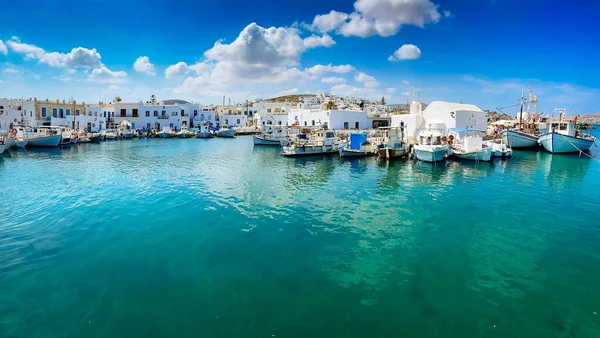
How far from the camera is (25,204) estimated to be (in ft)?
52.0

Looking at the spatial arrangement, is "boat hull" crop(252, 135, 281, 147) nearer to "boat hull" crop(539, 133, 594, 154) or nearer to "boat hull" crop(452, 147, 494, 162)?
"boat hull" crop(452, 147, 494, 162)

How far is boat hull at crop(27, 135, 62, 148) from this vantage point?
42.5 metres

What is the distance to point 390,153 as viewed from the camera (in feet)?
106

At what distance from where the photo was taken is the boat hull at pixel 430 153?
29.8m

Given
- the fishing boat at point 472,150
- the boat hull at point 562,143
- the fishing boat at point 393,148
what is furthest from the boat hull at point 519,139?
the fishing boat at point 393,148

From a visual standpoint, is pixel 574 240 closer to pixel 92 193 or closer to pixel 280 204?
pixel 280 204

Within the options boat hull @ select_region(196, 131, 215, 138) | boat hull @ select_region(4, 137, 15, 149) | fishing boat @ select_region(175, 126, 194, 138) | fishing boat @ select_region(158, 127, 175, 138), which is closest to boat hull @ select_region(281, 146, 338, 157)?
boat hull @ select_region(4, 137, 15, 149)

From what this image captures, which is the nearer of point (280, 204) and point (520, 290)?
point (520, 290)

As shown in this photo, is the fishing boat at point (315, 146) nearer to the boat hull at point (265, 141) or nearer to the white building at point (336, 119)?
the boat hull at point (265, 141)

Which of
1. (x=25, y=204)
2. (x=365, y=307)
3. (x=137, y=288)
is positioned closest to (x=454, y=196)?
(x=365, y=307)

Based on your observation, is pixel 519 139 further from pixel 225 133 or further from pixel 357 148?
pixel 225 133

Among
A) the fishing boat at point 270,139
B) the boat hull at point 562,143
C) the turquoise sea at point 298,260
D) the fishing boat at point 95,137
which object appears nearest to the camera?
the turquoise sea at point 298,260

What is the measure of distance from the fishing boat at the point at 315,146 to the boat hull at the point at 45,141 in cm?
3157

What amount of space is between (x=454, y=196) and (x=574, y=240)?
6559mm
